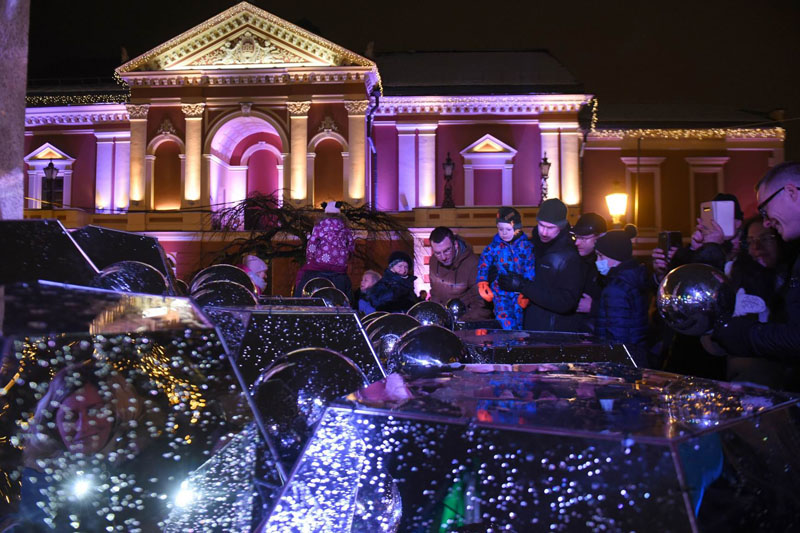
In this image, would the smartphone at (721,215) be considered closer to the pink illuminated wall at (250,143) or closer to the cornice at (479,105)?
the cornice at (479,105)

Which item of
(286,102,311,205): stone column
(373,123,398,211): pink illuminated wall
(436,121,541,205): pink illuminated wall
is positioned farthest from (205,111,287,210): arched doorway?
(436,121,541,205): pink illuminated wall

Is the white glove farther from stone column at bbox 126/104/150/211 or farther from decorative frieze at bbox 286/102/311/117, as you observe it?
stone column at bbox 126/104/150/211

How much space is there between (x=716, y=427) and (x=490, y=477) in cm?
27

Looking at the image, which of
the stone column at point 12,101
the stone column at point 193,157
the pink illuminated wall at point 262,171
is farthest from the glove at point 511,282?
the pink illuminated wall at point 262,171

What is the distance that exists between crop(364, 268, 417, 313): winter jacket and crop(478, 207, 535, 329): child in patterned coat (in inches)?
45.0

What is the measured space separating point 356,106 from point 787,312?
70.3 ft

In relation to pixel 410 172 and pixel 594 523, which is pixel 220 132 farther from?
pixel 594 523

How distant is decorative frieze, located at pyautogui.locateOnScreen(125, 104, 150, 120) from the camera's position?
23.4m

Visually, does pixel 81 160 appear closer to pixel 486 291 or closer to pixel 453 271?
pixel 453 271

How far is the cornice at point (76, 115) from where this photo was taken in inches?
1026

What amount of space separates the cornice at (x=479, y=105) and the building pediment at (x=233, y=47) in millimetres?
4030

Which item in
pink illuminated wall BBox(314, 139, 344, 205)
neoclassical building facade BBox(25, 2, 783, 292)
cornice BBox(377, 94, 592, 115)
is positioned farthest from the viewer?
cornice BBox(377, 94, 592, 115)

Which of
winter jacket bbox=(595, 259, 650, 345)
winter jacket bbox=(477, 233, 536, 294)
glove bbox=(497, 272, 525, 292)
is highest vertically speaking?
winter jacket bbox=(477, 233, 536, 294)

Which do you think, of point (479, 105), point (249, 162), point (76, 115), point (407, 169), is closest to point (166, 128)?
point (249, 162)
